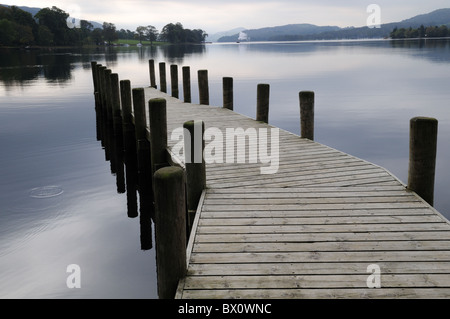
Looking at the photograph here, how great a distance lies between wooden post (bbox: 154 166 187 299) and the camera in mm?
3680

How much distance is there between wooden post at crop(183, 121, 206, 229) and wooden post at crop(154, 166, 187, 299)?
5.71ft

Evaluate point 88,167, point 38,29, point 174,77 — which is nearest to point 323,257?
point 88,167

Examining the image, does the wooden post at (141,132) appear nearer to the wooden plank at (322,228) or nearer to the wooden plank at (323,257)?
the wooden plank at (322,228)

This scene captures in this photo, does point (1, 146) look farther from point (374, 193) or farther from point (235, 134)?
point (374, 193)

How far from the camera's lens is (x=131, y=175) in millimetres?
13117

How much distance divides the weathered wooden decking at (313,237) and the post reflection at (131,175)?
12.3 feet

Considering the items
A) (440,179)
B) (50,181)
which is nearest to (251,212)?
(50,181)

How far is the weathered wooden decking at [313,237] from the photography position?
372cm

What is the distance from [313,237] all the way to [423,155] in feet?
7.65

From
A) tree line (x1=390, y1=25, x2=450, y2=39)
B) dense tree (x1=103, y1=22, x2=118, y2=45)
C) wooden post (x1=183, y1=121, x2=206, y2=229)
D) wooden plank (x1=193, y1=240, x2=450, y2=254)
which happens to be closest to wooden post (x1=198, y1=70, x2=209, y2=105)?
wooden post (x1=183, y1=121, x2=206, y2=229)

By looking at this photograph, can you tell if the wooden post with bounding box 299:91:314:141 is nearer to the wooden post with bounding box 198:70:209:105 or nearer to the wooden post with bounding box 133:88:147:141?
the wooden post with bounding box 133:88:147:141

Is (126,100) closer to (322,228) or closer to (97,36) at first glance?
(322,228)
